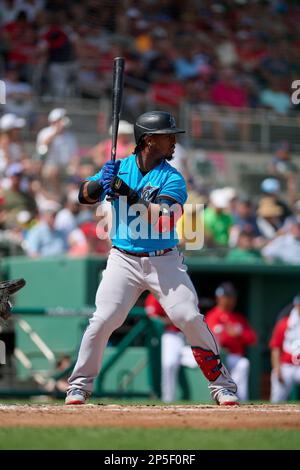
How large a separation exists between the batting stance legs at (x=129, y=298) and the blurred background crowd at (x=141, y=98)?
5.49 meters

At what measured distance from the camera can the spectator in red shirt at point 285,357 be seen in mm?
12633

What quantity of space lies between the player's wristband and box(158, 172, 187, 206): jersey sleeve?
5.8 inches

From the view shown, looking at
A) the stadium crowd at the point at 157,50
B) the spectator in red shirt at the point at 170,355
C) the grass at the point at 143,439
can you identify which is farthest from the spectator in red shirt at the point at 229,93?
the grass at the point at 143,439

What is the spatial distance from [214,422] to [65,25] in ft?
35.9

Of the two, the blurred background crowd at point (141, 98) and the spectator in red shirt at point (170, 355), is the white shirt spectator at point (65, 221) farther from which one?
the spectator in red shirt at point (170, 355)

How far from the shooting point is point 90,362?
6777 mm

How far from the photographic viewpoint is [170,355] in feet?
39.9

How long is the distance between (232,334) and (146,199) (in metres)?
6.16

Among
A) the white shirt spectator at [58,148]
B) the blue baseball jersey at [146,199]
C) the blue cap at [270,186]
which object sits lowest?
the blue baseball jersey at [146,199]

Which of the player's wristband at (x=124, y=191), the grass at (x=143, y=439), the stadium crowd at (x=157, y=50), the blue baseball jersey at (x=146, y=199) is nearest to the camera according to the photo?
the grass at (x=143, y=439)

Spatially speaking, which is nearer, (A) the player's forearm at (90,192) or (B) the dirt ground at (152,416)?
(B) the dirt ground at (152,416)

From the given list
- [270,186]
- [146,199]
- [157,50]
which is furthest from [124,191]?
[157,50]
